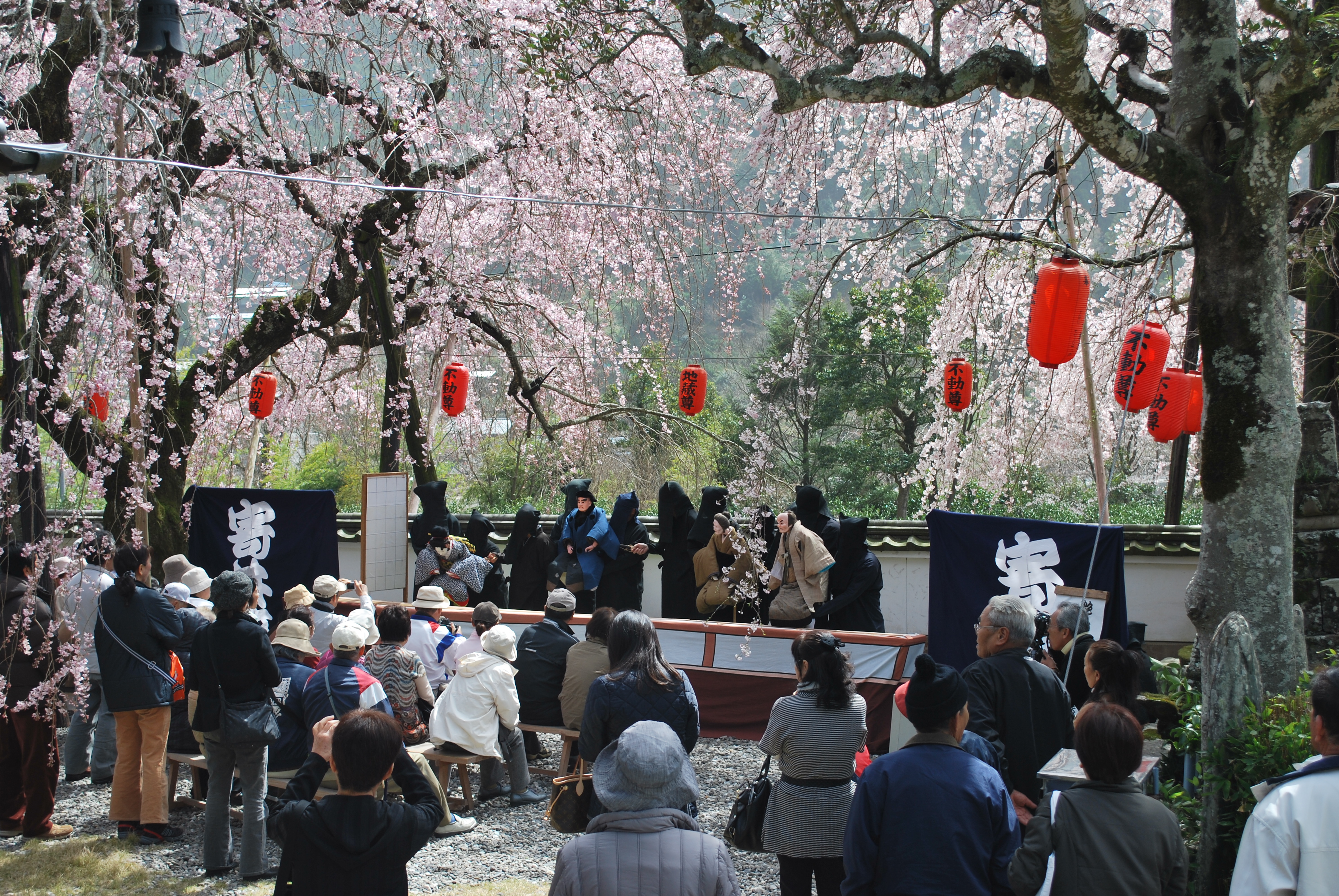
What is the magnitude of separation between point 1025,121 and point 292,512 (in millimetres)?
8512

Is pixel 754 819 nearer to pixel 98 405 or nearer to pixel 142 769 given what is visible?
pixel 142 769

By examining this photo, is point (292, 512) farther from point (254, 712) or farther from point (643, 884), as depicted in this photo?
point (643, 884)

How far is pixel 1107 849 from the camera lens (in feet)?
8.71

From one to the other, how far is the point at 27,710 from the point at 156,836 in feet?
3.47

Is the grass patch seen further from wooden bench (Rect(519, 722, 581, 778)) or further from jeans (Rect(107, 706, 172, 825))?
wooden bench (Rect(519, 722, 581, 778))

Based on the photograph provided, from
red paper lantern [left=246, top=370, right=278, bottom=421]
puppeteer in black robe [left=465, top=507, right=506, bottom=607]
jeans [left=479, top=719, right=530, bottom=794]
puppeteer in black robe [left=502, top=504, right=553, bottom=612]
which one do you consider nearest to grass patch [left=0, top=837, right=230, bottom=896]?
jeans [left=479, top=719, right=530, bottom=794]

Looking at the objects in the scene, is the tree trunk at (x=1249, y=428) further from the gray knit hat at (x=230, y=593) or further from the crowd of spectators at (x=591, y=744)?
the gray knit hat at (x=230, y=593)

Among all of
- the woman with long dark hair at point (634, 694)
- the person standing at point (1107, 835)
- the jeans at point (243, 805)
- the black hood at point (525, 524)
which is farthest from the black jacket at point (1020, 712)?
the black hood at point (525, 524)

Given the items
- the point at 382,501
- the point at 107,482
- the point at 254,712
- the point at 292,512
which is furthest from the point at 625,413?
the point at 254,712

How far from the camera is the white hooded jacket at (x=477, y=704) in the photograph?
5.75m

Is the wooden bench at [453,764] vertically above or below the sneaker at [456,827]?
above

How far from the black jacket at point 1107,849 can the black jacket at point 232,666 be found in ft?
Result: 12.4

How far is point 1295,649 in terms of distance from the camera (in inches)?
181

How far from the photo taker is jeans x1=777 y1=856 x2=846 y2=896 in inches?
148
